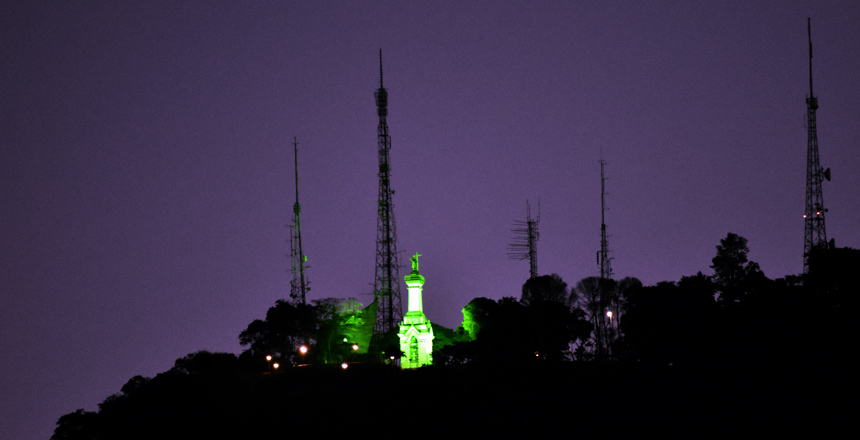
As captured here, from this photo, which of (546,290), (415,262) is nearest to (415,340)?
(415,262)

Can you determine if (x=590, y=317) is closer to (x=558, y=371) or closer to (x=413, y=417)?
(x=558, y=371)

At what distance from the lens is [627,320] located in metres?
66.6

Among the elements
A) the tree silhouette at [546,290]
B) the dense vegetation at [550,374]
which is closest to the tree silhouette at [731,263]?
the dense vegetation at [550,374]

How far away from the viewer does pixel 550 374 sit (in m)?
61.7

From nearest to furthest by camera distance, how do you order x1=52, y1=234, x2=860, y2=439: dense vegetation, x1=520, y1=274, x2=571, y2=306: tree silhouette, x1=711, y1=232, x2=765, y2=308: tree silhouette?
x1=52, y1=234, x2=860, y2=439: dense vegetation
x1=711, y1=232, x2=765, y2=308: tree silhouette
x1=520, y1=274, x2=571, y2=306: tree silhouette

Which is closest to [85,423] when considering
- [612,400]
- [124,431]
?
[124,431]

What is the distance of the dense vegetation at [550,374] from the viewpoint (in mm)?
51156

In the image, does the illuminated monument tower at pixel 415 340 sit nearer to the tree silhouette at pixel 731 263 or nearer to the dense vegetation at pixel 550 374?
the dense vegetation at pixel 550 374

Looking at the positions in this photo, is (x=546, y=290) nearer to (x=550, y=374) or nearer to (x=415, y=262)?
(x=415, y=262)

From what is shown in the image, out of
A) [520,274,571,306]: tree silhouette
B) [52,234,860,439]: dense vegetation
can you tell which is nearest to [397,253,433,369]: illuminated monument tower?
[52,234,860,439]: dense vegetation

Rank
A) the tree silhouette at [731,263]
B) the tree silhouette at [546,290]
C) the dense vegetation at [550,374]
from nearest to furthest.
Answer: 1. the dense vegetation at [550,374]
2. the tree silhouette at [731,263]
3. the tree silhouette at [546,290]

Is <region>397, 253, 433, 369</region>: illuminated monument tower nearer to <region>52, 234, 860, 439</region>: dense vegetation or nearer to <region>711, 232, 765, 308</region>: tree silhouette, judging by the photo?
<region>52, 234, 860, 439</region>: dense vegetation

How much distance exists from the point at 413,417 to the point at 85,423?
3149 cm

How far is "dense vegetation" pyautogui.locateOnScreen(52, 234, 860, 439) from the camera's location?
51.2m
